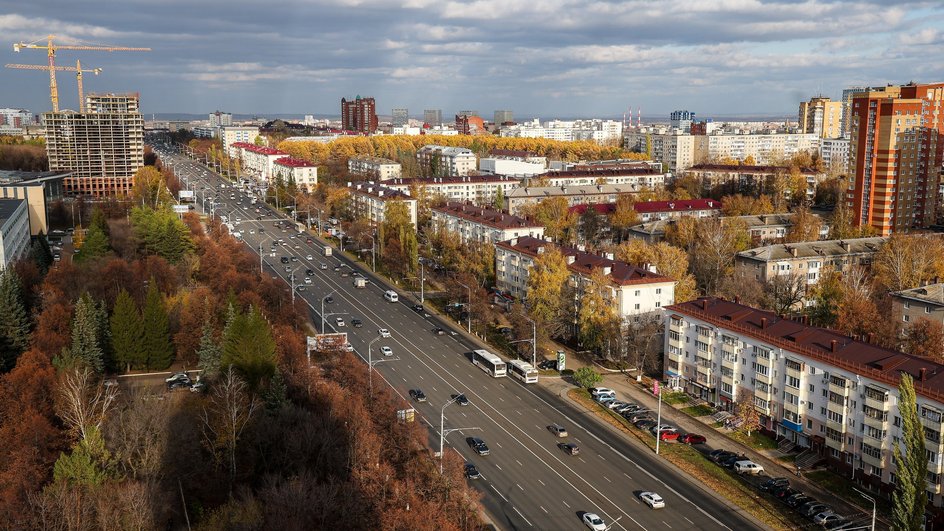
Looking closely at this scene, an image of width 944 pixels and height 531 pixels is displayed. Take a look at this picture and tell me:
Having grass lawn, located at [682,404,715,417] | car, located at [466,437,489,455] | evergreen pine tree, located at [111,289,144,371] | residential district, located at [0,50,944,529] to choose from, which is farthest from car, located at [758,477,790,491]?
evergreen pine tree, located at [111,289,144,371]

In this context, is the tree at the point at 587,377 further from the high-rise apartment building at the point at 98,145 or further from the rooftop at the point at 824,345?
the high-rise apartment building at the point at 98,145

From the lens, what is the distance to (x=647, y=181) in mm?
114062

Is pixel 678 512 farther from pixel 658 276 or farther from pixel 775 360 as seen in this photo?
pixel 658 276

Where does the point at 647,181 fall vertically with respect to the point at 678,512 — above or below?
above

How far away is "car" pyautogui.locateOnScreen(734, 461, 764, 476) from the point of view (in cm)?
3247

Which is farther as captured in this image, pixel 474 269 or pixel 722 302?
pixel 474 269

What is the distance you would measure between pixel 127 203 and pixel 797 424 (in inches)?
3127

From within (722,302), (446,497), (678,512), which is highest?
(722,302)

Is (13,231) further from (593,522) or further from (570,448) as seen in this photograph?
(593,522)

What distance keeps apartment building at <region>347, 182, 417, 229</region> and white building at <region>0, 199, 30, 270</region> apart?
32028 millimetres

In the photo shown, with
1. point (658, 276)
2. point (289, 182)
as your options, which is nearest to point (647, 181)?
point (289, 182)

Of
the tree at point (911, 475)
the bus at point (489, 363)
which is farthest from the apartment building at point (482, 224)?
the tree at point (911, 475)

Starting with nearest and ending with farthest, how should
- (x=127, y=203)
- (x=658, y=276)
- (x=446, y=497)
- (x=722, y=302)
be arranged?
(x=446, y=497)
(x=722, y=302)
(x=658, y=276)
(x=127, y=203)

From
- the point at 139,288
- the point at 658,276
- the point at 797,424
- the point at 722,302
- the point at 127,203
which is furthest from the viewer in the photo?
the point at 127,203
